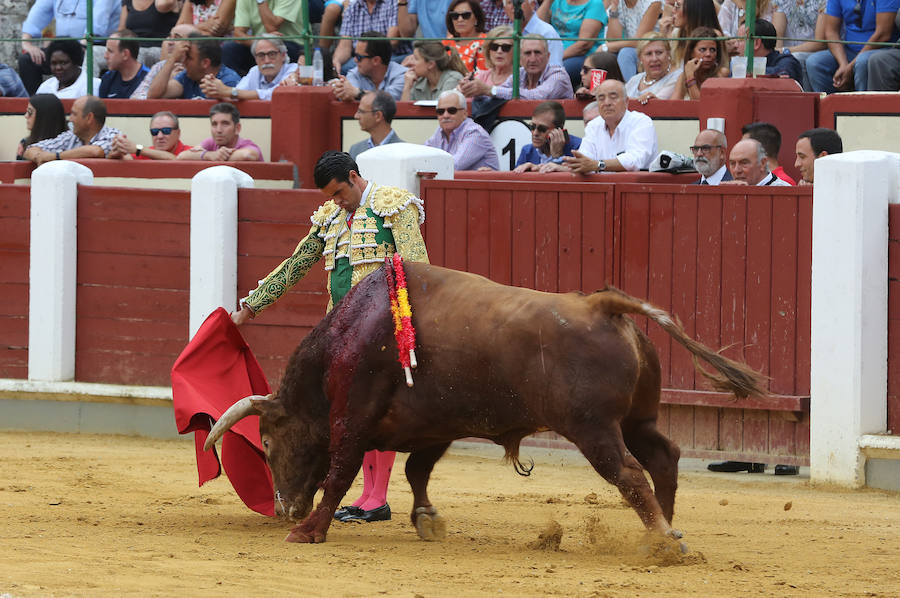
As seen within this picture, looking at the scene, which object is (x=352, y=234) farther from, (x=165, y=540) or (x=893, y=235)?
(x=893, y=235)

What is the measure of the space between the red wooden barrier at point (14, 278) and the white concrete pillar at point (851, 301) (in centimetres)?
464

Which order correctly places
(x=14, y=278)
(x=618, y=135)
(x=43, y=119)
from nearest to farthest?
(x=618, y=135) → (x=14, y=278) → (x=43, y=119)

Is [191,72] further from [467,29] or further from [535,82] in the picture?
[535,82]

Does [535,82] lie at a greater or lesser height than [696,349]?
greater

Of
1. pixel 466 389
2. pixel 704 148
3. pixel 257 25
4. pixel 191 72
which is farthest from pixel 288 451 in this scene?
pixel 257 25

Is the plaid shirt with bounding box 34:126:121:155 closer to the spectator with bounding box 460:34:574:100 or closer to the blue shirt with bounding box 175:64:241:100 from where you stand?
the blue shirt with bounding box 175:64:241:100

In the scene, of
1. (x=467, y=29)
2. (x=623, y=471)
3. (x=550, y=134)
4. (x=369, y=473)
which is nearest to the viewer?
(x=623, y=471)

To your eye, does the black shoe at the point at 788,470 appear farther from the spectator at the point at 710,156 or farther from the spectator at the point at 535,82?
the spectator at the point at 535,82

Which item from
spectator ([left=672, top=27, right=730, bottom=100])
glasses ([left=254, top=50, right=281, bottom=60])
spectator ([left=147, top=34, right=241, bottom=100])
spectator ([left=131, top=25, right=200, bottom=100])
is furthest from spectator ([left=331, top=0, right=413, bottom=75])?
spectator ([left=672, top=27, right=730, bottom=100])

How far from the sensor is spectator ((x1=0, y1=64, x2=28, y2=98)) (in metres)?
12.0

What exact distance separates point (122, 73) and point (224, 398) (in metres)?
5.84

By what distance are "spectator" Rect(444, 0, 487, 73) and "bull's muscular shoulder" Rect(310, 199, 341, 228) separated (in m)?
4.34

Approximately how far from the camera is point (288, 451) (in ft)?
18.9

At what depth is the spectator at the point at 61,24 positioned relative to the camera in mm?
12188
